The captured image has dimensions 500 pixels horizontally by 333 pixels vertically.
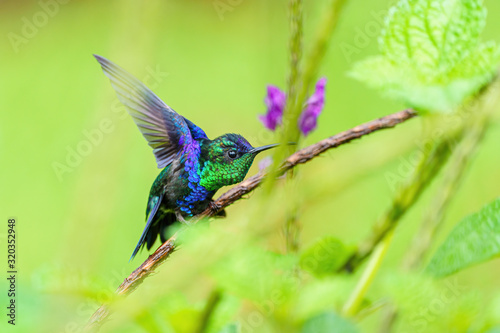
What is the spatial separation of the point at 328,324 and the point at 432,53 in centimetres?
17

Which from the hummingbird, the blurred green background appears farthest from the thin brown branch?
the blurred green background

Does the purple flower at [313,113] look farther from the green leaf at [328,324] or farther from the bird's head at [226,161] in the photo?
the green leaf at [328,324]

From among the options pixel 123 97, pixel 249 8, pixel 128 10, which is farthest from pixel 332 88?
pixel 128 10

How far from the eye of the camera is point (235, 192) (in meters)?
0.30

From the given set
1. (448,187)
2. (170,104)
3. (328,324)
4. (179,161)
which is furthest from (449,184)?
(170,104)

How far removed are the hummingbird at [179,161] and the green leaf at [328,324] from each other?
16cm

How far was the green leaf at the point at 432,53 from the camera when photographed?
1.05ft

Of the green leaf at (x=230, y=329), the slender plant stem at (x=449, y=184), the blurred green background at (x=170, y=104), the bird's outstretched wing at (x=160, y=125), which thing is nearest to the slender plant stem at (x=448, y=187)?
the slender plant stem at (x=449, y=184)

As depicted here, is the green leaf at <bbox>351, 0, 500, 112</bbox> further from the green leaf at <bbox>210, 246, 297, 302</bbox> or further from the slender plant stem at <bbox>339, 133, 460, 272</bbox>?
the green leaf at <bbox>210, 246, 297, 302</bbox>

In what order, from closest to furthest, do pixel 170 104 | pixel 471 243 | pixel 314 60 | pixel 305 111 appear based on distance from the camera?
pixel 314 60 → pixel 471 243 → pixel 305 111 → pixel 170 104

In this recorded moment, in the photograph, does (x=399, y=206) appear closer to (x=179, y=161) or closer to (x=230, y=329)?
(x=230, y=329)

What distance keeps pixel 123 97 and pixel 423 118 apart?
22 centimetres

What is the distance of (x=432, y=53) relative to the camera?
335 millimetres

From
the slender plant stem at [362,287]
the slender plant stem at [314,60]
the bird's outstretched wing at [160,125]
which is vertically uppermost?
the bird's outstretched wing at [160,125]
